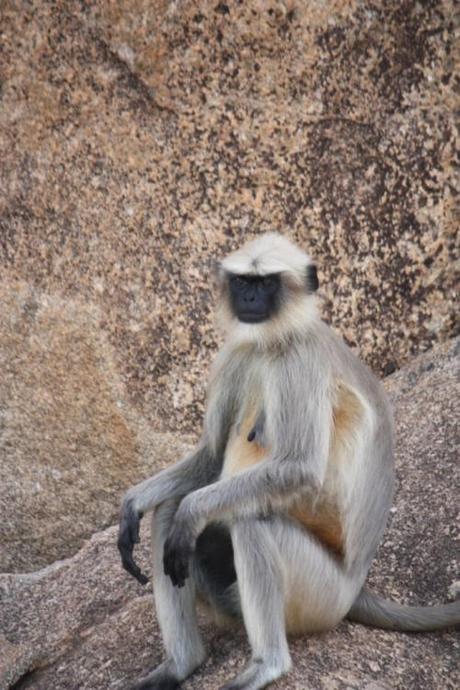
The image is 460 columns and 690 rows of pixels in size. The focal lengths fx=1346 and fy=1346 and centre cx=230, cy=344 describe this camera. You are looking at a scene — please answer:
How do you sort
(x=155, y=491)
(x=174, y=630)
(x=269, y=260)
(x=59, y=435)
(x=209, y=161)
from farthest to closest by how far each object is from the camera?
(x=59, y=435) → (x=209, y=161) → (x=155, y=491) → (x=174, y=630) → (x=269, y=260)

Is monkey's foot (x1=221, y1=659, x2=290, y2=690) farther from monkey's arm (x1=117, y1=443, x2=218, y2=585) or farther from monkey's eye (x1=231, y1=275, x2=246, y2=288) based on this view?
monkey's eye (x1=231, y1=275, x2=246, y2=288)

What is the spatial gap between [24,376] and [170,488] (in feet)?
6.25

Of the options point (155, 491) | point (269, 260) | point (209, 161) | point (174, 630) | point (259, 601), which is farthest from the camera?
point (209, 161)

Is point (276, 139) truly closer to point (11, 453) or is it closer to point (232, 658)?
point (11, 453)

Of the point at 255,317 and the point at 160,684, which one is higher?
the point at 255,317

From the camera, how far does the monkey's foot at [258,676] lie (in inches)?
152

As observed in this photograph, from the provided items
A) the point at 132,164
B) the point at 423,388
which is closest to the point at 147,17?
the point at 132,164

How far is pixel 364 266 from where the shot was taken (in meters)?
5.87

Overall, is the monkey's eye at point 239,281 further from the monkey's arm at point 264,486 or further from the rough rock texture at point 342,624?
the rough rock texture at point 342,624

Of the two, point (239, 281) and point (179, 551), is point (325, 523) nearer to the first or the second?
point (179, 551)

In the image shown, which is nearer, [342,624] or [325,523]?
[325,523]

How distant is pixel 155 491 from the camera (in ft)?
14.0

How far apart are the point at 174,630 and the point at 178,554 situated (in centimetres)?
Answer: 38

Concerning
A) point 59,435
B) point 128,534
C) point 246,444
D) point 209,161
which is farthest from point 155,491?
point 209,161
